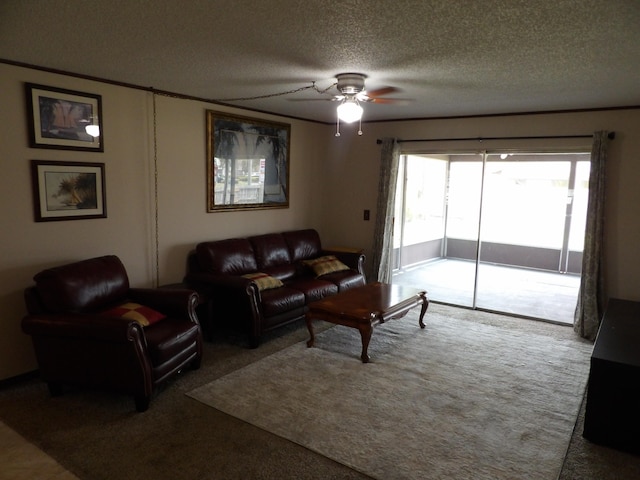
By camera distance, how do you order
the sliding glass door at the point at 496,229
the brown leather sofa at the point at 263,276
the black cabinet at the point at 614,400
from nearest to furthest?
the black cabinet at the point at 614,400 < the brown leather sofa at the point at 263,276 < the sliding glass door at the point at 496,229

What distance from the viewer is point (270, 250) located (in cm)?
533

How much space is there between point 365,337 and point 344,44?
7.93 ft

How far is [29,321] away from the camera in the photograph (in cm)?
301

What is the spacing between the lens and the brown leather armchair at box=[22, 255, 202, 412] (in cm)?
291

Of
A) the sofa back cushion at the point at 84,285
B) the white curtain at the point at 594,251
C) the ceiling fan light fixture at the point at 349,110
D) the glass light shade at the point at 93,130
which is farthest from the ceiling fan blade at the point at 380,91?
the sofa back cushion at the point at 84,285

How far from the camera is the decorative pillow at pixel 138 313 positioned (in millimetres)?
3322

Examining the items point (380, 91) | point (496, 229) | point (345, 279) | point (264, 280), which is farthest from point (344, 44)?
point (496, 229)

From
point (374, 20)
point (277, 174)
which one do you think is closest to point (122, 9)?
point (374, 20)

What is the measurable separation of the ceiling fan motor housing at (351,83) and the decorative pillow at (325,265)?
2.31 m

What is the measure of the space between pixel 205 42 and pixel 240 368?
102 inches

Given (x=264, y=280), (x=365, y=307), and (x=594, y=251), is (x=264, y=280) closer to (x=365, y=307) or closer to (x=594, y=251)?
(x=365, y=307)

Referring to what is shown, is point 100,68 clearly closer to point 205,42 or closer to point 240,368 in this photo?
point 205,42

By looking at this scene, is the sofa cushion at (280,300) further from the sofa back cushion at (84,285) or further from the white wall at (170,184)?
the sofa back cushion at (84,285)

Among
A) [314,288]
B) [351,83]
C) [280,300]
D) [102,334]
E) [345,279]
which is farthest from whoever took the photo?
[345,279]
